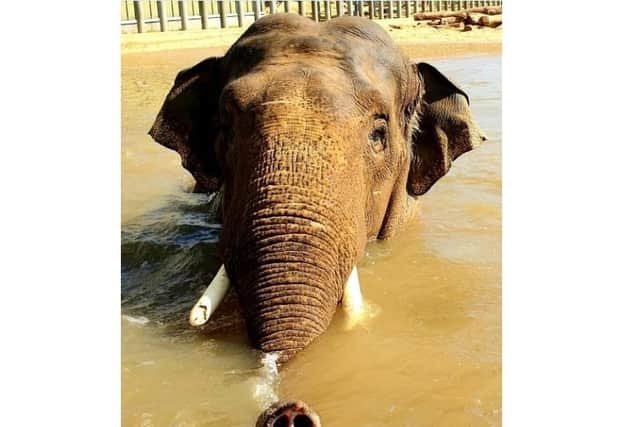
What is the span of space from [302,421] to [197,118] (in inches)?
66.5

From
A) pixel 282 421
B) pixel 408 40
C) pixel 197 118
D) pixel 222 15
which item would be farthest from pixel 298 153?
pixel 408 40

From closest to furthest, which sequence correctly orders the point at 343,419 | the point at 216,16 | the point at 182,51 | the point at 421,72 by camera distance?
the point at 343,419 → the point at 421,72 → the point at 216,16 → the point at 182,51

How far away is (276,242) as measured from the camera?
1.93 meters

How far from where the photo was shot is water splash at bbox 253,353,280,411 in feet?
6.01

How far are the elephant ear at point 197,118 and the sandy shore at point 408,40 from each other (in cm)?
166

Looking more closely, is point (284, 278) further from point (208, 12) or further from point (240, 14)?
point (208, 12)

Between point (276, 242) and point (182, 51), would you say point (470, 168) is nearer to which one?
point (276, 242)

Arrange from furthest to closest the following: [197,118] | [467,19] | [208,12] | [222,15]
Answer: [467,19] < [208,12] < [222,15] < [197,118]

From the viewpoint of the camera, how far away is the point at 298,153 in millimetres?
2010

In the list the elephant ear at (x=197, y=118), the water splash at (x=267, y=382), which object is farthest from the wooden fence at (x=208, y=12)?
the water splash at (x=267, y=382)

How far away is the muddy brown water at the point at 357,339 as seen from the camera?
182 centimetres
